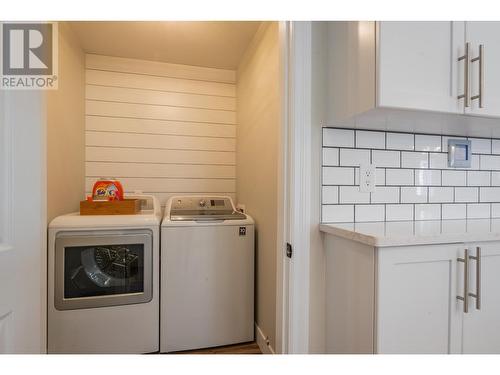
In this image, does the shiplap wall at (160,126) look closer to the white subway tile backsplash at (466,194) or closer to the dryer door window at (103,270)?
the dryer door window at (103,270)

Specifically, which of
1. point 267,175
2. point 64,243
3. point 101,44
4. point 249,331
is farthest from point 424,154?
point 101,44

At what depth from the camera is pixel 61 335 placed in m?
1.63

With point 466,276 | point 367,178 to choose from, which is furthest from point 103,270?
point 466,276

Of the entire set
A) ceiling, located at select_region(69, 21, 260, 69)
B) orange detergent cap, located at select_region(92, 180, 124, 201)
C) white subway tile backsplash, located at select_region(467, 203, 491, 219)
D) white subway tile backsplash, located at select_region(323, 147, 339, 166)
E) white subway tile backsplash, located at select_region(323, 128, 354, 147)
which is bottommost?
white subway tile backsplash, located at select_region(467, 203, 491, 219)

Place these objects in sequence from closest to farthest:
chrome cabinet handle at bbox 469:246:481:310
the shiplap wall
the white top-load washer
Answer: chrome cabinet handle at bbox 469:246:481:310 → the white top-load washer → the shiplap wall

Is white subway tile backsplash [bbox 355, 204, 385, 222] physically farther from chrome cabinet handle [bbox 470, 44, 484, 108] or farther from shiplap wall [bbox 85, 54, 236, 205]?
shiplap wall [bbox 85, 54, 236, 205]

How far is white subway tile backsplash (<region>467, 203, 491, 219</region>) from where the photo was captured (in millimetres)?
1406

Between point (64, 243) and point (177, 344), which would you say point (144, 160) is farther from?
point (177, 344)

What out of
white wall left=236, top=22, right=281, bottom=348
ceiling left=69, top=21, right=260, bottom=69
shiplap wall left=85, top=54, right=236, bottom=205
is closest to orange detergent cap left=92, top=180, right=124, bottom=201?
shiplap wall left=85, top=54, right=236, bottom=205

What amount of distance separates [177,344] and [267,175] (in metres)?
1.28

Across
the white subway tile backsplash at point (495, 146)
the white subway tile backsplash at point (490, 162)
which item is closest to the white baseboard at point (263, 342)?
the white subway tile backsplash at point (490, 162)

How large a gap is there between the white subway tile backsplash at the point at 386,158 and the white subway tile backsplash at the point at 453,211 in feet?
1.19

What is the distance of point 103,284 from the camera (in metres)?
1.72

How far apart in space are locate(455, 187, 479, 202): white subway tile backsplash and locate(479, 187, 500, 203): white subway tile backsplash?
0.04 m
